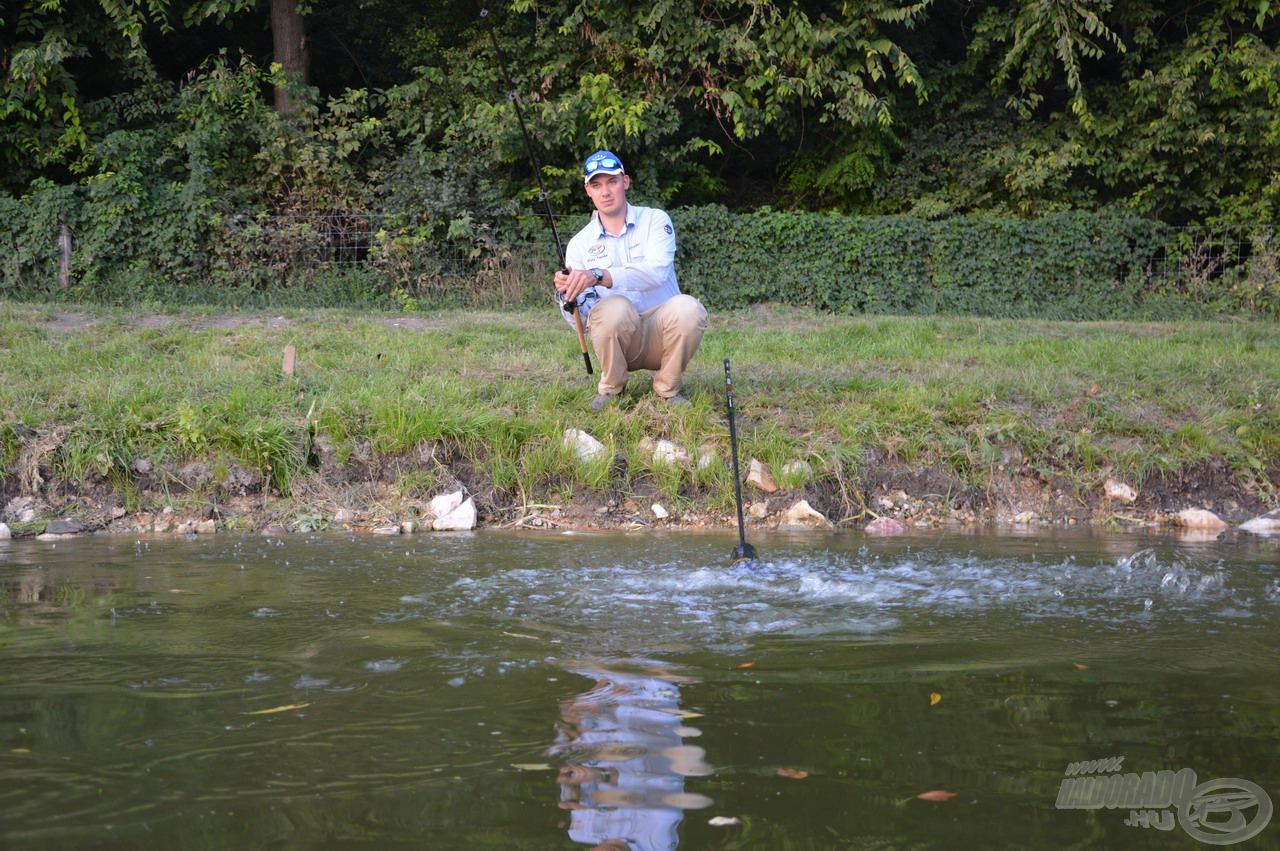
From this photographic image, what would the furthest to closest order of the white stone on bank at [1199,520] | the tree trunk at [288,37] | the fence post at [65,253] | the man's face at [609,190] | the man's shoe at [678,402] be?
1. the tree trunk at [288,37]
2. the fence post at [65,253]
3. the man's shoe at [678,402]
4. the man's face at [609,190]
5. the white stone on bank at [1199,520]

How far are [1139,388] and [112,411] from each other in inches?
245

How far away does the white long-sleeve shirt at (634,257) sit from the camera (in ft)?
19.9

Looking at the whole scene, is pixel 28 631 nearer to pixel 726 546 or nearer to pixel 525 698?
pixel 525 698

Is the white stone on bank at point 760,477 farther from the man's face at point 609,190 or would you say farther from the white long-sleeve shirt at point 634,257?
the man's face at point 609,190

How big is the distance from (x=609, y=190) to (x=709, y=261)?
317 inches

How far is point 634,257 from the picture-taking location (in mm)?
6148

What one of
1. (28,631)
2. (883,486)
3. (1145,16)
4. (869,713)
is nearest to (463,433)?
(883,486)

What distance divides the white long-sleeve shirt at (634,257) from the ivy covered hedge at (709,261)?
21.7ft

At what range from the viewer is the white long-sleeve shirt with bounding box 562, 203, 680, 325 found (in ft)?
19.9

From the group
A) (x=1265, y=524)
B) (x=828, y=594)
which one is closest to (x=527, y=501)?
(x=828, y=594)

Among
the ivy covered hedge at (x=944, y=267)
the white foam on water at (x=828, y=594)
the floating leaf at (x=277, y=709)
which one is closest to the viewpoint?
the floating leaf at (x=277, y=709)

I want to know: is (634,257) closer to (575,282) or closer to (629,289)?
(629,289)

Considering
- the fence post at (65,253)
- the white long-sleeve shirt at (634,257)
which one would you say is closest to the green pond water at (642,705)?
the white long-sleeve shirt at (634,257)

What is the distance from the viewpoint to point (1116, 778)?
7.08ft
